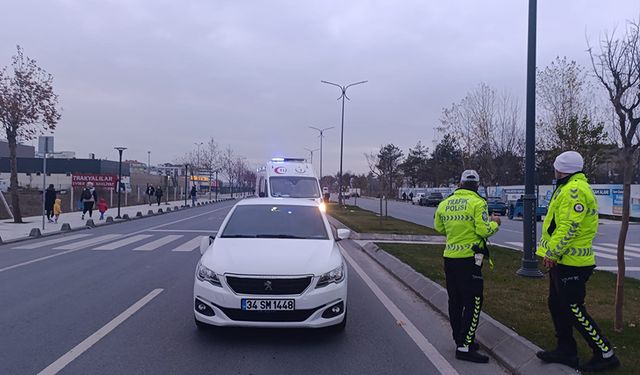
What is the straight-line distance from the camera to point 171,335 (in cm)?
667

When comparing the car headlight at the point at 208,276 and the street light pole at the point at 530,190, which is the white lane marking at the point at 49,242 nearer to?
the car headlight at the point at 208,276

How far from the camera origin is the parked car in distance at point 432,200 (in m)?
61.2

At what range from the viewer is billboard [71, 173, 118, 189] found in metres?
35.8

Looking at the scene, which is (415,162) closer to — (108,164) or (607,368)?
(108,164)

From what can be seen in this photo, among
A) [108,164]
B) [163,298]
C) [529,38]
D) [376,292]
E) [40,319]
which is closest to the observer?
[40,319]

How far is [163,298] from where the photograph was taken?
8883mm

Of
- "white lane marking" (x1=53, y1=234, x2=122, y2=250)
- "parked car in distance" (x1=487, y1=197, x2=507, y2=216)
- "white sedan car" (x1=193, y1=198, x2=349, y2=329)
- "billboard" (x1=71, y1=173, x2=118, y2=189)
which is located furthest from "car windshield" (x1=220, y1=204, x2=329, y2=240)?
"parked car in distance" (x1=487, y1=197, x2=507, y2=216)

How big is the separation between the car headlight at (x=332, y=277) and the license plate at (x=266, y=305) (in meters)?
0.41

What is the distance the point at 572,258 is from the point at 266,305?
2954mm

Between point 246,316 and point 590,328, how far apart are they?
324cm

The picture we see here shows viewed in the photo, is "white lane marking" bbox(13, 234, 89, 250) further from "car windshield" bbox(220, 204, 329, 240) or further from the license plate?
the license plate

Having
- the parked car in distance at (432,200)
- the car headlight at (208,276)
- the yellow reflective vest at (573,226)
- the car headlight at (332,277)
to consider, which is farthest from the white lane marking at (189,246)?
the parked car in distance at (432,200)

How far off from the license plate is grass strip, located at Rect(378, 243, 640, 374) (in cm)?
251

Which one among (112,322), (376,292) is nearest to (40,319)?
(112,322)
